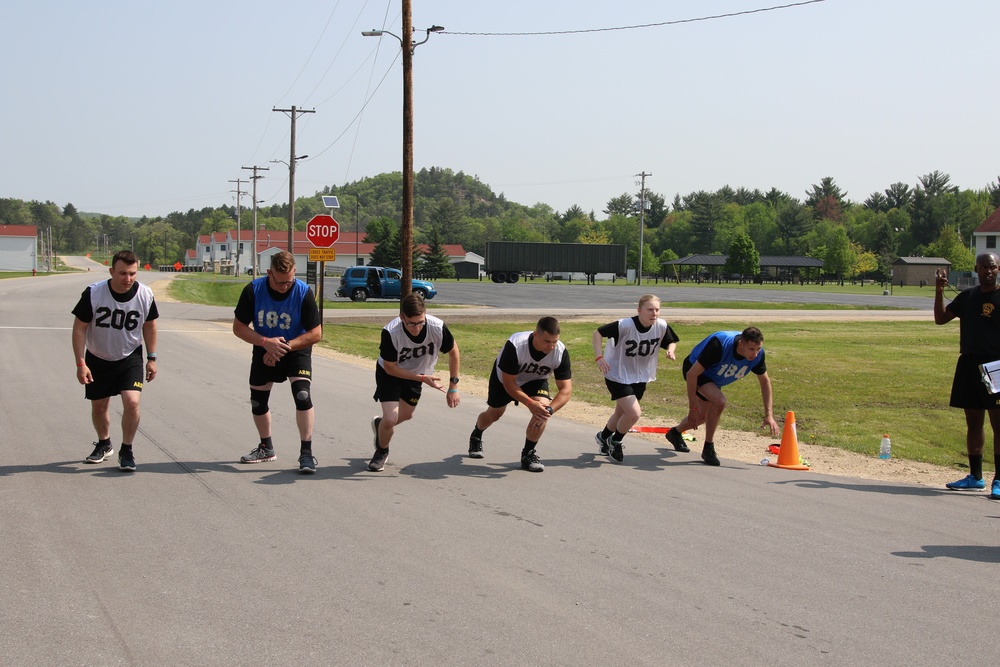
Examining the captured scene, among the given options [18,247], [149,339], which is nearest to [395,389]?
[149,339]

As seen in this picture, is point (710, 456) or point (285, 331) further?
point (710, 456)

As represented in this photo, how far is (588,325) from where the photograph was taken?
1249 inches

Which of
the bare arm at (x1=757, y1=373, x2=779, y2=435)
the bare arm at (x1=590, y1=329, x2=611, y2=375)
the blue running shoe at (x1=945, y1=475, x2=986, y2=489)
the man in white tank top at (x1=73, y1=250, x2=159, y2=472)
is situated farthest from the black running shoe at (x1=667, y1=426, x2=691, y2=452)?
the man in white tank top at (x1=73, y1=250, x2=159, y2=472)

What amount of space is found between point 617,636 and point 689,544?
1.80 metres

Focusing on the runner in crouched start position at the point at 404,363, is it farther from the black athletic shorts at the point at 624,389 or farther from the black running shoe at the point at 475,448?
the black athletic shorts at the point at 624,389

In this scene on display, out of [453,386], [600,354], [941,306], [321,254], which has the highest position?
[321,254]

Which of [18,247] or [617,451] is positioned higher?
[18,247]

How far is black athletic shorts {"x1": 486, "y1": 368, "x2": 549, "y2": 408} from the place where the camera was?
8.66 metres

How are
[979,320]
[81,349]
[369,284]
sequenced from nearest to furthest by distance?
1. [81,349]
2. [979,320]
3. [369,284]

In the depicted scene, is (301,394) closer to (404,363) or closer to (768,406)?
(404,363)

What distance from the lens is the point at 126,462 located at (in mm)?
7828

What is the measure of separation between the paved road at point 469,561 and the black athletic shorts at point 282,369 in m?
0.81

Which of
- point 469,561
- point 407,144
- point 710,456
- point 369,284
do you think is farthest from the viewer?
point 369,284

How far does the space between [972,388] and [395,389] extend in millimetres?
5118
